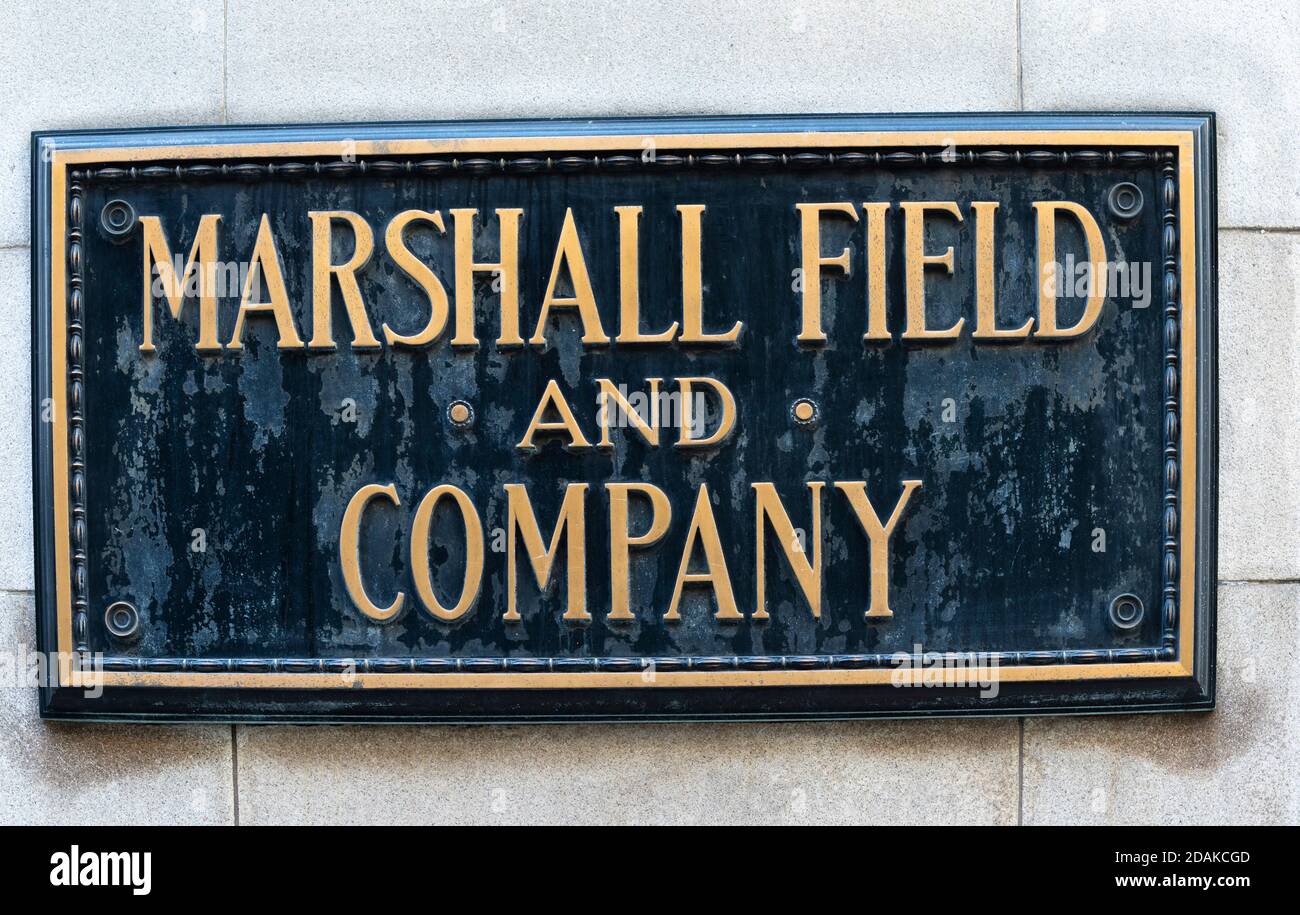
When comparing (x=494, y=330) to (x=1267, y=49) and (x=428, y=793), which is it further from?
(x=1267, y=49)

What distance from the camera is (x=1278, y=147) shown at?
170 inches

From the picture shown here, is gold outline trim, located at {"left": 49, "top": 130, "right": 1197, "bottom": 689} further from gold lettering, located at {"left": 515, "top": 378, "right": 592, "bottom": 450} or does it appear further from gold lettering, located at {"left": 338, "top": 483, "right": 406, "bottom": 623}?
gold lettering, located at {"left": 515, "top": 378, "right": 592, "bottom": 450}

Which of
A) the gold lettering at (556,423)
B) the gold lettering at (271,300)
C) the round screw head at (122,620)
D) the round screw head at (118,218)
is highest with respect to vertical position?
the round screw head at (118,218)

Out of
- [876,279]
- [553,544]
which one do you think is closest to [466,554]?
[553,544]

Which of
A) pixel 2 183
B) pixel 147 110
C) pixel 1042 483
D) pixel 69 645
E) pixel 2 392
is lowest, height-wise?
pixel 69 645

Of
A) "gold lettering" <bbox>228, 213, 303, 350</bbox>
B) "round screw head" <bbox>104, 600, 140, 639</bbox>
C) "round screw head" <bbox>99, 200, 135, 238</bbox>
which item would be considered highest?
"round screw head" <bbox>99, 200, 135, 238</bbox>

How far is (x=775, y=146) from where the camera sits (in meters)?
4.14

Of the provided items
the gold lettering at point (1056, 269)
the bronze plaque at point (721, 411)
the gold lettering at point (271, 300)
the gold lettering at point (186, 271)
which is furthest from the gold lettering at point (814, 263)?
the gold lettering at point (186, 271)

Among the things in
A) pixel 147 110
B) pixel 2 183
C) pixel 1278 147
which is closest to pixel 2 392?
pixel 2 183

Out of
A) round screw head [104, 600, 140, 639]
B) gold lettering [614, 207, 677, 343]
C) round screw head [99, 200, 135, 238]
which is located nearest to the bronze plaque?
gold lettering [614, 207, 677, 343]

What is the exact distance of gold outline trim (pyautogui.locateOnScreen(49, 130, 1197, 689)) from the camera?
4.14 meters

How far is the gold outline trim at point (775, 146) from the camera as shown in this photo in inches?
163

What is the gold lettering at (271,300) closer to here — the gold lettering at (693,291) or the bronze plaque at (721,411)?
the bronze plaque at (721,411)

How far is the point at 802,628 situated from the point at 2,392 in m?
3.18
